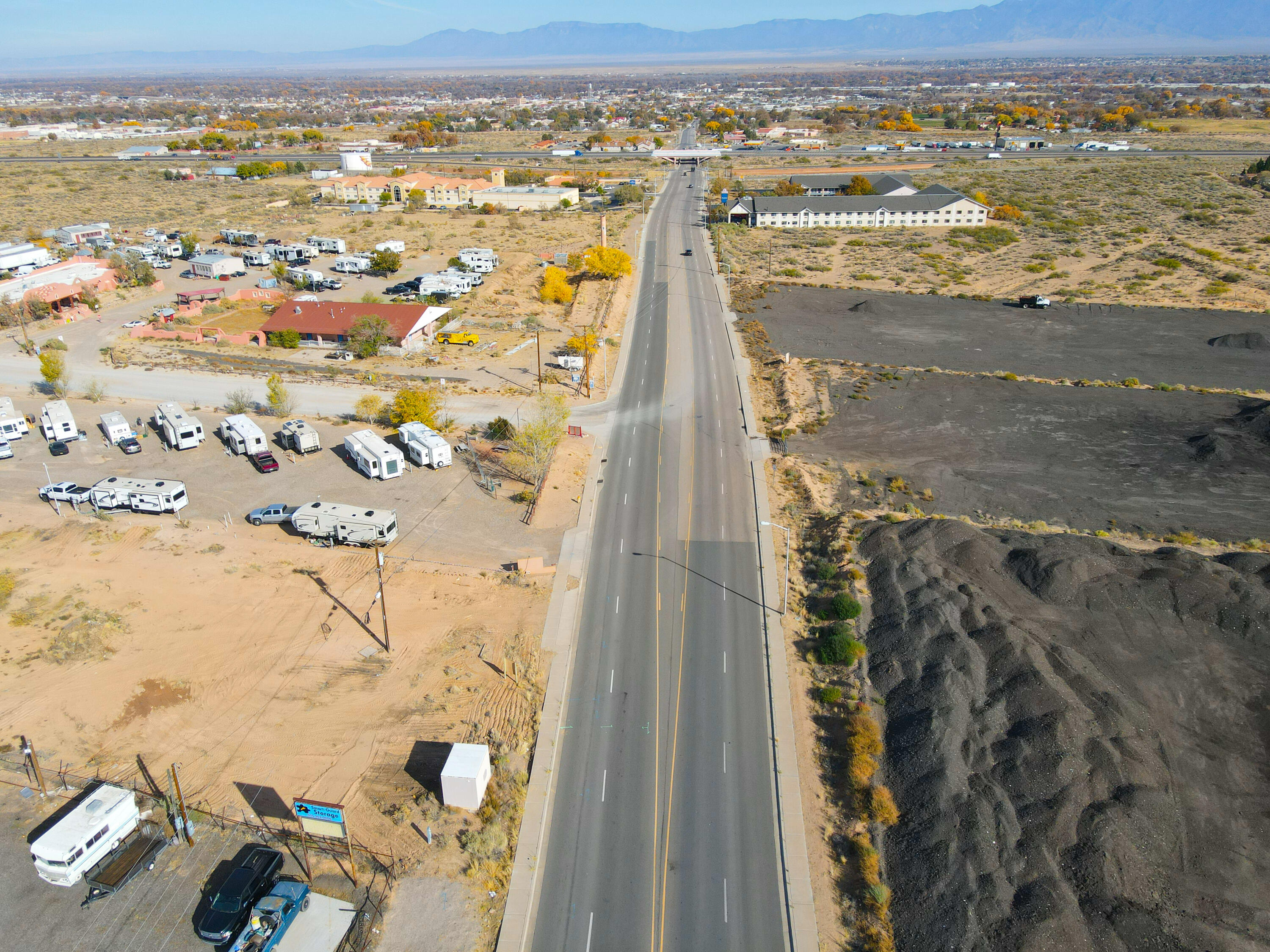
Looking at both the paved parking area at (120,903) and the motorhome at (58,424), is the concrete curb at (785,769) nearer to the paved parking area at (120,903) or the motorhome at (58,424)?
the paved parking area at (120,903)

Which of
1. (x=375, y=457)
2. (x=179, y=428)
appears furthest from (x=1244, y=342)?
(x=179, y=428)

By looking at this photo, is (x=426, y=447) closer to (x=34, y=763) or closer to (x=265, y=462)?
(x=265, y=462)

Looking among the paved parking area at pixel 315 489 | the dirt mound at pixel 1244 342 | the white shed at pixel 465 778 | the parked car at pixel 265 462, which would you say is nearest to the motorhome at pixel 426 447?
the paved parking area at pixel 315 489

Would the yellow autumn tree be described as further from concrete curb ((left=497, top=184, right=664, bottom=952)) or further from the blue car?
the blue car

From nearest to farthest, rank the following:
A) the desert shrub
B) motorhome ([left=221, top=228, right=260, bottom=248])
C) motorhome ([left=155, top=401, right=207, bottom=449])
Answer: the desert shrub → motorhome ([left=155, top=401, right=207, bottom=449]) → motorhome ([left=221, top=228, right=260, bottom=248])

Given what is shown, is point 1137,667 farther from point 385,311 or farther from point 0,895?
point 385,311

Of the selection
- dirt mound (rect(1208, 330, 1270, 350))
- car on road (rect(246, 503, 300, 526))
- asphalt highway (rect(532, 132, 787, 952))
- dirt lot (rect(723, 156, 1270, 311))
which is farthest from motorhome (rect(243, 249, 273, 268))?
dirt mound (rect(1208, 330, 1270, 350))

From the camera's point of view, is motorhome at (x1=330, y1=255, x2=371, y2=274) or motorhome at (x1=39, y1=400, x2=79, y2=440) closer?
motorhome at (x1=39, y1=400, x2=79, y2=440)
